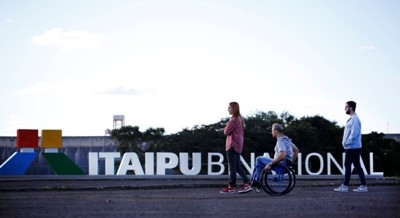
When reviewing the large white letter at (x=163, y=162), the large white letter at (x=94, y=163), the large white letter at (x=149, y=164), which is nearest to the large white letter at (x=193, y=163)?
the large white letter at (x=163, y=162)

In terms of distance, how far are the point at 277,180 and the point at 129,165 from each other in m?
15.6

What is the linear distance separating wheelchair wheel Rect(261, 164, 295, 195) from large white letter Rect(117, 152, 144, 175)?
1502cm

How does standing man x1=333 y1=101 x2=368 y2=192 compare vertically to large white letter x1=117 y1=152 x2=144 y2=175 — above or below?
above

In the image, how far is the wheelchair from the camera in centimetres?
1419

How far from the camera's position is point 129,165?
1151 inches

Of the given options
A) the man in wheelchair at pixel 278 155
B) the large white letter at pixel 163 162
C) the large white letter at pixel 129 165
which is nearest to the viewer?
the man in wheelchair at pixel 278 155

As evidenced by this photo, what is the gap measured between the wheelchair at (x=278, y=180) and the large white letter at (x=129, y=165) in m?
15.0

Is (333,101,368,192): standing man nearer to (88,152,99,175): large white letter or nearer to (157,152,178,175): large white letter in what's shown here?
(157,152,178,175): large white letter

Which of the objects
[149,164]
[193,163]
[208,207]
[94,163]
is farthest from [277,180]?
[94,163]

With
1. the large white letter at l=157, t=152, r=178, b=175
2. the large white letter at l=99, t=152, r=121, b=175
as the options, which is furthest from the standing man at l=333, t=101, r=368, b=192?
the large white letter at l=99, t=152, r=121, b=175

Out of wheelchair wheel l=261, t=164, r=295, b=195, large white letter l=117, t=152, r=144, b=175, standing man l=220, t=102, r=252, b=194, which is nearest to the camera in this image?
wheelchair wheel l=261, t=164, r=295, b=195

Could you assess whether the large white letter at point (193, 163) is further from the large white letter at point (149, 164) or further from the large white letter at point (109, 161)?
the large white letter at point (109, 161)

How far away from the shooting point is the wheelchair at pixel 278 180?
14188 millimetres

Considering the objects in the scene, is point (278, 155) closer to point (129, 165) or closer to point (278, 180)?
point (278, 180)
